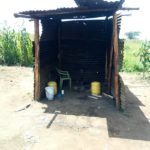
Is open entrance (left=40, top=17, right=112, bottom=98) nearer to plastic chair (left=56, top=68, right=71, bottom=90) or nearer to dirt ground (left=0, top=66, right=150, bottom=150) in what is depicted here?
plastic chair (left=56, top=68, right=71, bottom=90)

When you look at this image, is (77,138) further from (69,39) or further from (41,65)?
(69,39)

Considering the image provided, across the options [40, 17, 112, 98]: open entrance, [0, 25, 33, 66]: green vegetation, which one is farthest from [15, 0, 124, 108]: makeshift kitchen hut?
[0, 25, 33, 66]: green vegetation

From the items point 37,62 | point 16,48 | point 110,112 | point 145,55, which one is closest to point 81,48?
point 37,62

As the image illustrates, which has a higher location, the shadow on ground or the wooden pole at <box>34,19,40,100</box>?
the wooden pole at <box>34,19,40,100</box>

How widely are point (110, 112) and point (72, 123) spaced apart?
4.58ft

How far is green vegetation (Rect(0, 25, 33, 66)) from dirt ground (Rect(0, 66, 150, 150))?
5.36m

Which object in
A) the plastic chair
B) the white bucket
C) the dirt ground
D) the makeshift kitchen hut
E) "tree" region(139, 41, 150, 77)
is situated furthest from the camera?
"tree" region(139, 41, 150, 77)

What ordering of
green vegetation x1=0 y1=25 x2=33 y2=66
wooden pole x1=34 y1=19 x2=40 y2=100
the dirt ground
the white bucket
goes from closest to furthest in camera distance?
the dirt ground < wooden pole x1=34 y1=19 x2=40 y2=100 < the white bucket < green vegetation x1=0 y1=25 x2=33 y2=66

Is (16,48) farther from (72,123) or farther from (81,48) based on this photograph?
(72,123)

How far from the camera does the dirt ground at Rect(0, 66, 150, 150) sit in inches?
215

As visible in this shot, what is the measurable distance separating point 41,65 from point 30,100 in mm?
1255

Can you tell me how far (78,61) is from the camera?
10.1 metres

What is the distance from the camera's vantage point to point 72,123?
6.51 metres

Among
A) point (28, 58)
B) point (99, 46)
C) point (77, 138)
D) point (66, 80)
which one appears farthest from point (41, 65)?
point (28, 58)
